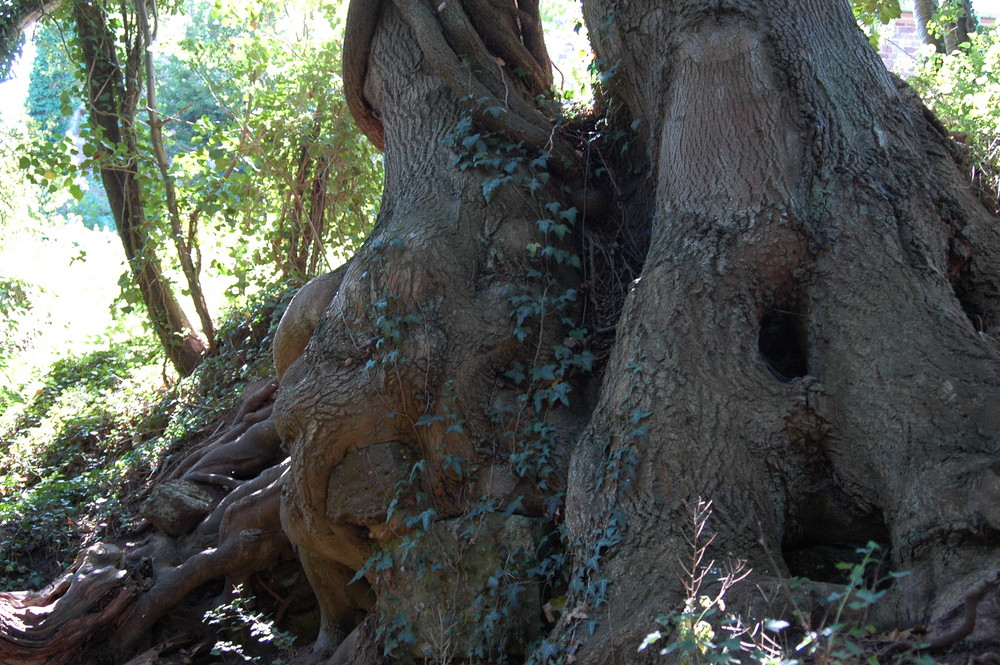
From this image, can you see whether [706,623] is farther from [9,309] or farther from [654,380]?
[9,309]

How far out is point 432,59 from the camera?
19.7ft

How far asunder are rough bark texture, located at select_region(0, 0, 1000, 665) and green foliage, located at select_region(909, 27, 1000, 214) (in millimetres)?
670

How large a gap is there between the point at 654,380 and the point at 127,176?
329 inches

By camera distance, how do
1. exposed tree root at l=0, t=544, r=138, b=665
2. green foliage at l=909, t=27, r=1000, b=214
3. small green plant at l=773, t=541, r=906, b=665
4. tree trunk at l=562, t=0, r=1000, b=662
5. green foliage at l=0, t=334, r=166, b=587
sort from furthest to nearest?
1. green foliage at l=0, t=334, r=166, b=587
2. exposed tree root at l=0, t=544, r=138, b=665
3. green foliage at l=909, t=27, r=1000, b=214
4. tree trunk at l=562, t=0, r=1000, b=662
5. small green plant at l=773, t=541, r=906, b=665

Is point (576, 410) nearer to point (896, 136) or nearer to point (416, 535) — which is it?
point (416, 535)

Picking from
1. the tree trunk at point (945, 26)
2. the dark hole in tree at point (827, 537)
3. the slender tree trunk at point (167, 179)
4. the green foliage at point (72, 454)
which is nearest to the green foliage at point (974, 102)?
the tree trunk at point (945, 26)

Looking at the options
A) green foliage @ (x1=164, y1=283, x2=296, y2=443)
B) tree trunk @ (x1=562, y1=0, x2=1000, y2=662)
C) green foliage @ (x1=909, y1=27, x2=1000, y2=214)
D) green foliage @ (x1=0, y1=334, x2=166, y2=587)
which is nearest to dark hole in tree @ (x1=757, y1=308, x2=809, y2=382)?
tree trunk @ (x1=562, y1=0, x2=1000, y2=662)

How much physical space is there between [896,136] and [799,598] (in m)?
2.65

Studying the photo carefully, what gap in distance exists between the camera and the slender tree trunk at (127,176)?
10352mm

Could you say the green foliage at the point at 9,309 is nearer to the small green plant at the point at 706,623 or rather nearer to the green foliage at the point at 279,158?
the green foliage at the point at 279,158

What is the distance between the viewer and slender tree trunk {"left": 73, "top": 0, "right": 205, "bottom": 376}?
10.4 meters

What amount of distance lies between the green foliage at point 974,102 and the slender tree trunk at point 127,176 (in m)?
8.14

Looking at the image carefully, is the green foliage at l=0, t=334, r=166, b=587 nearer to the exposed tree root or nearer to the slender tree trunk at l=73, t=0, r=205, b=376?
the slender tree trunk at l=73, t=0, r=205, b=376

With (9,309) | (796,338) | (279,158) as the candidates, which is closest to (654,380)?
(796,338)
